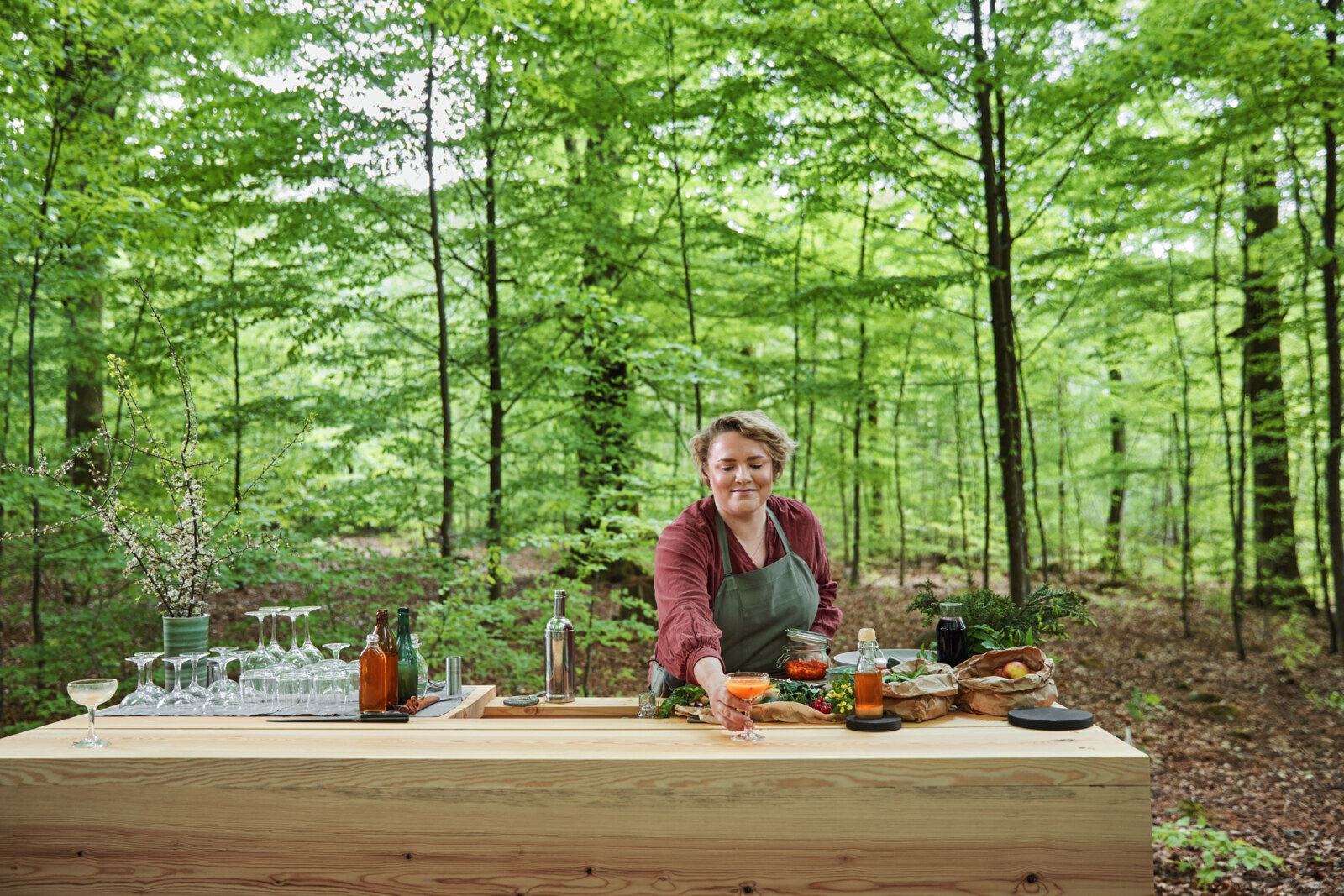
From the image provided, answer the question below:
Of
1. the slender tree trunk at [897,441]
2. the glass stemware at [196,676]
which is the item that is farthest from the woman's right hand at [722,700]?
the slender tree trunk at [897,441]

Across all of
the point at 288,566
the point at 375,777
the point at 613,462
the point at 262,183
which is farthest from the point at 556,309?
the point at 375,777

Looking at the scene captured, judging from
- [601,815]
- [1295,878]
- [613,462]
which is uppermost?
[613,462]

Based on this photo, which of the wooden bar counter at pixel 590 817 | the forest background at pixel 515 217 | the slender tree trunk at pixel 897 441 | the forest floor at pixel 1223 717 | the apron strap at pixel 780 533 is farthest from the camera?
the slender tree trunk at pixel 897 441

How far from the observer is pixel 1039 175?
21.3 ft

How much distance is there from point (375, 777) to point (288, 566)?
4339 mm

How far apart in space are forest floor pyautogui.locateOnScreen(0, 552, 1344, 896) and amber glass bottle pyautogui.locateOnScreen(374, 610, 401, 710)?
122 cm

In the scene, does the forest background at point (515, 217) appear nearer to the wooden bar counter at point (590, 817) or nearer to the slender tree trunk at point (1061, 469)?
the wooden bar counter at point (590, 817)

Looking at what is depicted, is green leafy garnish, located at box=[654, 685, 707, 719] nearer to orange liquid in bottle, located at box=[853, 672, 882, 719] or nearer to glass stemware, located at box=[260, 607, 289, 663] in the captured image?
orange liquid in bottle, located at box=[853, 672, 882, 719]

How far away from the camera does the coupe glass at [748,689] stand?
214 centimetres

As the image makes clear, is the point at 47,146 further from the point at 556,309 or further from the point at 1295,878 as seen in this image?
the point at 1295,878

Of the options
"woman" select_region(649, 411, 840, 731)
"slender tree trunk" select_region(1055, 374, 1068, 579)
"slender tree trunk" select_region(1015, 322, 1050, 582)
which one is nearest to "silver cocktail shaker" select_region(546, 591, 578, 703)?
"woman" select_region(649, 411, 840, 731)

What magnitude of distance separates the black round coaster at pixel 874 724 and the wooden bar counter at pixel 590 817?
0.05 m

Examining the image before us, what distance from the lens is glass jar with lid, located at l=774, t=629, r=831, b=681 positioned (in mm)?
2637

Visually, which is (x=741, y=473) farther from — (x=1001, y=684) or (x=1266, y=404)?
(x=1266, y=404)
